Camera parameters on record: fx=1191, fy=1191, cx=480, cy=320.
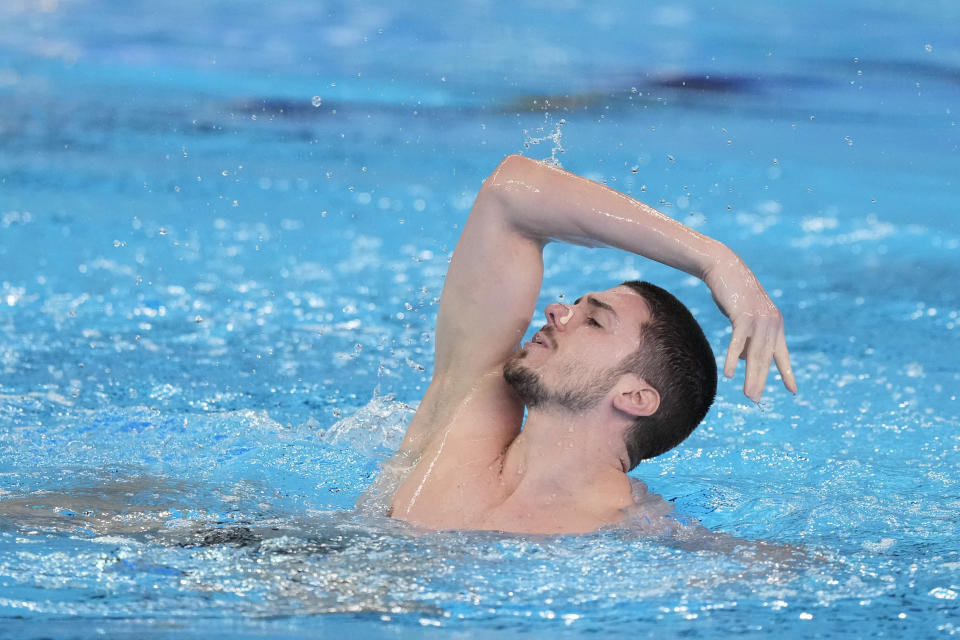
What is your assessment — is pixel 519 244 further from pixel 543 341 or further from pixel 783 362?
pixel 783 362

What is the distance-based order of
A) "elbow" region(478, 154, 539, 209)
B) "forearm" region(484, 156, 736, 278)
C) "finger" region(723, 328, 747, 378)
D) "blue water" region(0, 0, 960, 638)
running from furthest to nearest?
"elbow" region(478, 154, 539, 209)
"forearm" region(484, 156, 736, 278)
"blue water" region(0, 0, 960, 638)
"finger" region(723, 328, 747, 378)

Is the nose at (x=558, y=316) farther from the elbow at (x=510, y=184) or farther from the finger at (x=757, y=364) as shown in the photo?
the finger at (x=757, y=364)

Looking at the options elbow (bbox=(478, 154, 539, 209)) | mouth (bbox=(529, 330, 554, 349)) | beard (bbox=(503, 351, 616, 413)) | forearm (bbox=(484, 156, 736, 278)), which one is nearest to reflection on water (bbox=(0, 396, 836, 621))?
beard (bbox=(503, 351, 616, 413))

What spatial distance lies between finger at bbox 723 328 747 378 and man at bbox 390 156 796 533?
0.49 feet

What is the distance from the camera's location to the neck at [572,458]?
2746mm

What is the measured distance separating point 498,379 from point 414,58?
642cm

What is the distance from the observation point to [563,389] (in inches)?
107

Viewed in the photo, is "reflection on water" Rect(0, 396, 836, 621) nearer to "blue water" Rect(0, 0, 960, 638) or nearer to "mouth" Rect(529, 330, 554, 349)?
"blue water" Rect(0, 0, 960, 638)

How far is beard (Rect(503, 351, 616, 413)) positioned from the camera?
272 centimetres

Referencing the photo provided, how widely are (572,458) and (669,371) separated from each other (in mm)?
301

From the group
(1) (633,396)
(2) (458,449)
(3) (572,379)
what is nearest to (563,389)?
(3) (572,379)

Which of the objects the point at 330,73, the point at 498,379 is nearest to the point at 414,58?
the point at 330,73

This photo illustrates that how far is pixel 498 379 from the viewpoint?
297 cm

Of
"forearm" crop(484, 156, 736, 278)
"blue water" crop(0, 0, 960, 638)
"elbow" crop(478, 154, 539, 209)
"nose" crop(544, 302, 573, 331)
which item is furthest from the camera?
"elbow" crop(478, 154, 539, 209)
